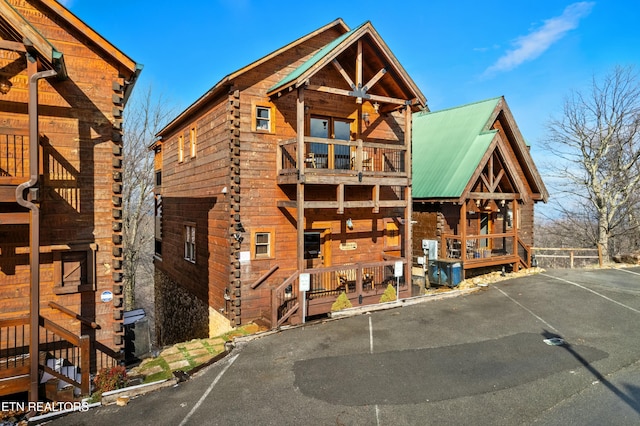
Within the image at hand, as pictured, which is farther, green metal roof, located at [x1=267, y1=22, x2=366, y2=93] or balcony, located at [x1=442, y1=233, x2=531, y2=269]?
balcony, located at [x1=442, y1=233, x2=531, y2=269]

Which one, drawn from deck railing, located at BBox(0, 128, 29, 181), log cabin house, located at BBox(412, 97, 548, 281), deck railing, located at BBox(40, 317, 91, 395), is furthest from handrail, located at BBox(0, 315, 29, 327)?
log cabin house, located at BBox(412, 97, 548, 281)

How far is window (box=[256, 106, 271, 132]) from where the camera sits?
1266 cm

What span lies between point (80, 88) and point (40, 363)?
5977mm

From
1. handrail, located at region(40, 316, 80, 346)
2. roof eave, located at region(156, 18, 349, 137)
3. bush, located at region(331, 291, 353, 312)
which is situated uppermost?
roof eave, located at region(156, 18, 349, 137)

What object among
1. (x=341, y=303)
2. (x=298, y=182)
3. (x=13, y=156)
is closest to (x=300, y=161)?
(x=298, y=182)

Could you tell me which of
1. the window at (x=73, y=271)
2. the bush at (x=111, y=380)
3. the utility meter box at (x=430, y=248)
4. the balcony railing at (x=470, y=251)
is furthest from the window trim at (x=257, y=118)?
the balcony railing at (x=470, y=251)

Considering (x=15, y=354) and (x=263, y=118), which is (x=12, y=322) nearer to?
(x=15, y=354)

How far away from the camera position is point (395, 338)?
9602 millimetres

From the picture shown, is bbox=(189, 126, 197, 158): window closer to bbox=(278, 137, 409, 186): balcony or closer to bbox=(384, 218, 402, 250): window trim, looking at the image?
bbox=(278, 137, 409, 186): balcony

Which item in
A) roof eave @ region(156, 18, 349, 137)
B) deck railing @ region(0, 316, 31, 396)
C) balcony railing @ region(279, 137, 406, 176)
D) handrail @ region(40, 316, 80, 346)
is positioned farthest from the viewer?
balcony railing @ region(279, 137, 406, 176)

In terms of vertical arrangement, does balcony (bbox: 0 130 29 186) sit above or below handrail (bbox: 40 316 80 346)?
above

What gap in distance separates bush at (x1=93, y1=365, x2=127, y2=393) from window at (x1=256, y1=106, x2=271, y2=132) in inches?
315

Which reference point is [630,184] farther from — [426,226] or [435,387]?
[435,387]

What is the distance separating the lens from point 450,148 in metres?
20.1
